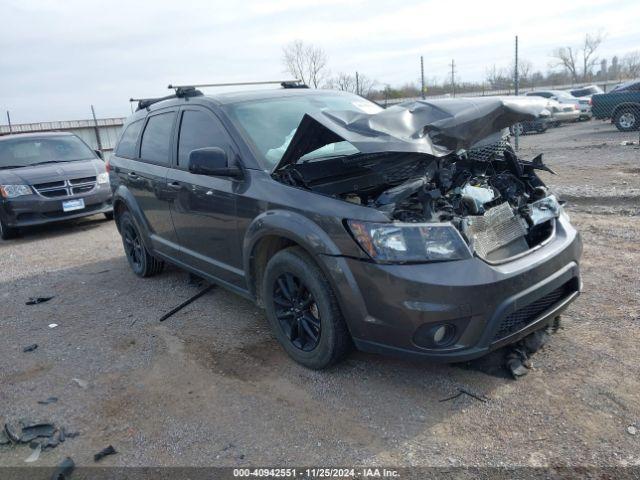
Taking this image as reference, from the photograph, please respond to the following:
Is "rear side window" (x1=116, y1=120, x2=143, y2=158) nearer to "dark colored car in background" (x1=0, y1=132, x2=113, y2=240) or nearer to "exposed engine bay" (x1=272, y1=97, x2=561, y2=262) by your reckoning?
"exposed engine bay" (x1=272, y1=97, x2=561, y2=262)

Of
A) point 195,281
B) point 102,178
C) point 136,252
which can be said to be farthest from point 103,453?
point 102,178

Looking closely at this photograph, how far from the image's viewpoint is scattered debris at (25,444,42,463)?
110 inches

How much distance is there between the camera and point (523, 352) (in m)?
3.30

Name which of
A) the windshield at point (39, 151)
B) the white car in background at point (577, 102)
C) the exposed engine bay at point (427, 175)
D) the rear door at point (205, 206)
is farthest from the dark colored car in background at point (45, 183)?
the white car in background at point (577, 102)

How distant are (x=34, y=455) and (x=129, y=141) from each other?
11.8 ft

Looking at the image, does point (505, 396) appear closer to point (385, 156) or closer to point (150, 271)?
point (385, 156)

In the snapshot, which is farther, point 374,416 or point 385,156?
point 385,156

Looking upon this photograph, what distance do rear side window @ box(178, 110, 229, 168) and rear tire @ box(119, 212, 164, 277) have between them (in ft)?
4.92

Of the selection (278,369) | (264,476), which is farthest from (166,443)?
(278,369)

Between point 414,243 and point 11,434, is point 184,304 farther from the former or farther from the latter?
point 414,243

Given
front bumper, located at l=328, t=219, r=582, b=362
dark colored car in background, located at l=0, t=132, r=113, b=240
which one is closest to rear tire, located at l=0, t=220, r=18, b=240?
dark colored car in background, located at l=0, t=132, r=113, b=240

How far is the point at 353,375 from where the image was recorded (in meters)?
3.34

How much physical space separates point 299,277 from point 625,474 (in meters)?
1.95

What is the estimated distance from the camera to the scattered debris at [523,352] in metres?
3.15
